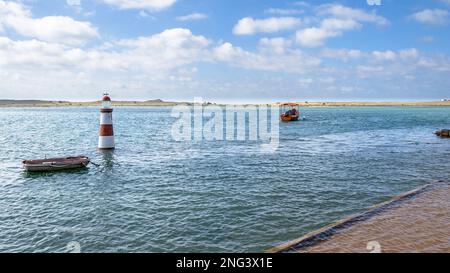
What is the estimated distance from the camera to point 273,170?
1148 inches

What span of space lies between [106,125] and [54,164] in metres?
11.4

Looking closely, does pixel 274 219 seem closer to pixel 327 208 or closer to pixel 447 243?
pixel 327 208

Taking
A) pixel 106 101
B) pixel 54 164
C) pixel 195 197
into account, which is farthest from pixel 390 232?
pixel 106 101

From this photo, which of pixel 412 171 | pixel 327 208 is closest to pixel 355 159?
pixel 412 171

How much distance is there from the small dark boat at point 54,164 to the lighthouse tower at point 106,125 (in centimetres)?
903

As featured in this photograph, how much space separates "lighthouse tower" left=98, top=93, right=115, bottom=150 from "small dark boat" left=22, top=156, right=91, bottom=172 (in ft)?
29.6

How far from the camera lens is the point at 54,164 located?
29906mm

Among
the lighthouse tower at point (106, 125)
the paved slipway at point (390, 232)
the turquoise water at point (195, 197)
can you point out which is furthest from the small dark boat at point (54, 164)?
the paved slipway at point (390, 232)

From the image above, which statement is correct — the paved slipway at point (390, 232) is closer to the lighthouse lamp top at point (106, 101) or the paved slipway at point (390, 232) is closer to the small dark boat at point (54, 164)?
the small dark boat at point (54, 164)

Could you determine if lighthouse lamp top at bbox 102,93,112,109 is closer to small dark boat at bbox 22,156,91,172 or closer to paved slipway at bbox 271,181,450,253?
small dark boat at bbox 22,156,91,172

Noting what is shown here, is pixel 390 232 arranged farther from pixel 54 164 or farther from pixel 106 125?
pixel 106 125

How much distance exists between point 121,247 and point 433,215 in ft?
45.1

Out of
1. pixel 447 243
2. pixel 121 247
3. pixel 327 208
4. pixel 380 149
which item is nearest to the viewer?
pixel 447 243

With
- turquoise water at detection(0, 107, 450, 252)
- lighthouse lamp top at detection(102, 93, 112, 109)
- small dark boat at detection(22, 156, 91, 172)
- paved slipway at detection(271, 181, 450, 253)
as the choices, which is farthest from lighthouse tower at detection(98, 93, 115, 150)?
paved slipway at detection(271, 181, 450, 253)
